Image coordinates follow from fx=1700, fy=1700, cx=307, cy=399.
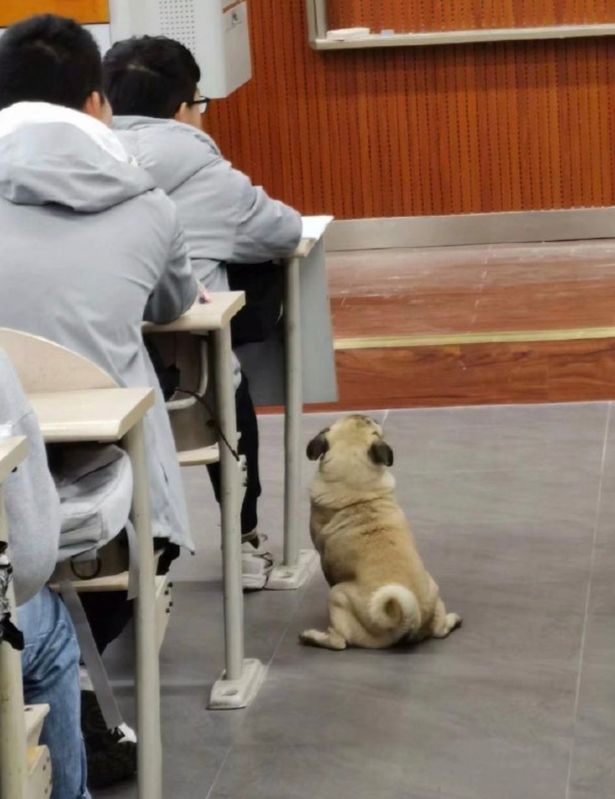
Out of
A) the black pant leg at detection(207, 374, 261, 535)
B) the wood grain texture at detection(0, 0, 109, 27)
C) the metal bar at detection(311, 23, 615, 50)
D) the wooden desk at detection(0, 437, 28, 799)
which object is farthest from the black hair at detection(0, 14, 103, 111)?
the metal bar at detection(311, 23, 615, 50)

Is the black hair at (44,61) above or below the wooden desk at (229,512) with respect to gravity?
above

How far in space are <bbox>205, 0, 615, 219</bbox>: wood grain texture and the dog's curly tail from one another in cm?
536

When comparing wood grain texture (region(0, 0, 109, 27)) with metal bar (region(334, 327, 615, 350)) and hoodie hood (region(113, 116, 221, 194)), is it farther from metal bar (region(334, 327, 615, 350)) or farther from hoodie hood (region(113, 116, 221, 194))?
hoodie hood (region(113, 116, 221, 194))

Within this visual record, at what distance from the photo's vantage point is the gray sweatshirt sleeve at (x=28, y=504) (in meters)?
2.11

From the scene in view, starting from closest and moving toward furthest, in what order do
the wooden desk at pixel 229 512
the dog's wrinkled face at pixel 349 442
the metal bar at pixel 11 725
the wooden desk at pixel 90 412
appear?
1. the metal bar at pixel 11 725
2. the wooden desk at pixel 90 412
3. the wooden desk at pixel 229 512
4. the dog's wrinkled face at pixel 349 442

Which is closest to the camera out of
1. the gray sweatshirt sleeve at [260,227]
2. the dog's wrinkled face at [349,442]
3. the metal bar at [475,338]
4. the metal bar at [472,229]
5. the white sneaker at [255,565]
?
the dog's wrinkled face at [349,442]

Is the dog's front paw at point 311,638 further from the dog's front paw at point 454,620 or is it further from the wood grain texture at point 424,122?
the wood grain texture at point 424,122

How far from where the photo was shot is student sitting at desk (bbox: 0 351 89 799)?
2.12 metres

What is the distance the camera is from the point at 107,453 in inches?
100.0

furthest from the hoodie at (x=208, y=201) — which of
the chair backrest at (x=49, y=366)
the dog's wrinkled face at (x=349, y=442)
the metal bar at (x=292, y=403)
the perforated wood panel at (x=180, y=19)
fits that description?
the perforated wood panel at (x=180, y=19)

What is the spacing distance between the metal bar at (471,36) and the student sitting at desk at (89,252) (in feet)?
18.4

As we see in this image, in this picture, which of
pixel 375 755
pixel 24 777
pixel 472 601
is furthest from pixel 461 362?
pixel 24 777

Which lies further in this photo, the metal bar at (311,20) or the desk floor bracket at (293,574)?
the metal bar at (311,20)

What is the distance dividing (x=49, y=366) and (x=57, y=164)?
492 mm
